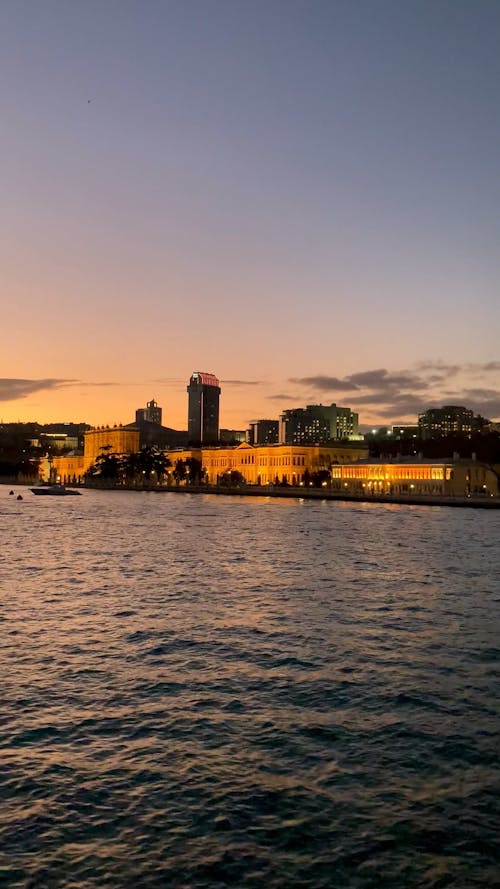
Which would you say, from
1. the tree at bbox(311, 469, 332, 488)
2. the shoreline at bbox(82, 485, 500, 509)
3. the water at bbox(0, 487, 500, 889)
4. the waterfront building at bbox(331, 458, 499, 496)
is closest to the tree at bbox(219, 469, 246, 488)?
the shoreline at bbox(82, 485, 500, 509)

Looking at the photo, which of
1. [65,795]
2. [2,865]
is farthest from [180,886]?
[65,795]

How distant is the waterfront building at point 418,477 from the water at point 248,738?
110 meters

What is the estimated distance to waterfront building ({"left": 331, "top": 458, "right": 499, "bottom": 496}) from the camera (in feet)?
451

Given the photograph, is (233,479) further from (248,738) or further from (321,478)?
(248,738)

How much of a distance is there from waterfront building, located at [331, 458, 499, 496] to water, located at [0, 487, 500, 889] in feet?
362

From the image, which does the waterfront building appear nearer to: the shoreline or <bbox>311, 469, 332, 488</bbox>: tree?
<bbox>311, 469, 332, 488</bbox>: tree

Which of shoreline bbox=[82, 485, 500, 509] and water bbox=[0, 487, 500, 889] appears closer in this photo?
water bbox=[0, 487, 500, 889]

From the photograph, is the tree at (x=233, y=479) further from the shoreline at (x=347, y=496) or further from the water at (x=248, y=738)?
the water at (x=248, y=738)

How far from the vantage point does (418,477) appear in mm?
146625

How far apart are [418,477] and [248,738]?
136786 millimetres

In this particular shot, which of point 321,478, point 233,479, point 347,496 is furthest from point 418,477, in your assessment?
point 233,479

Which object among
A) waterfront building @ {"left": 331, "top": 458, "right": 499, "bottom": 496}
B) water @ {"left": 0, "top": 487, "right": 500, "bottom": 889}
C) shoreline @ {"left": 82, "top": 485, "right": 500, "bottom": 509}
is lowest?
water @ {"left": 0, "top": 487, "right": 500, "bottom": 889}

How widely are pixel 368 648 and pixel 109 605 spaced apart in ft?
33.2

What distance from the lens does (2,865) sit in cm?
903
